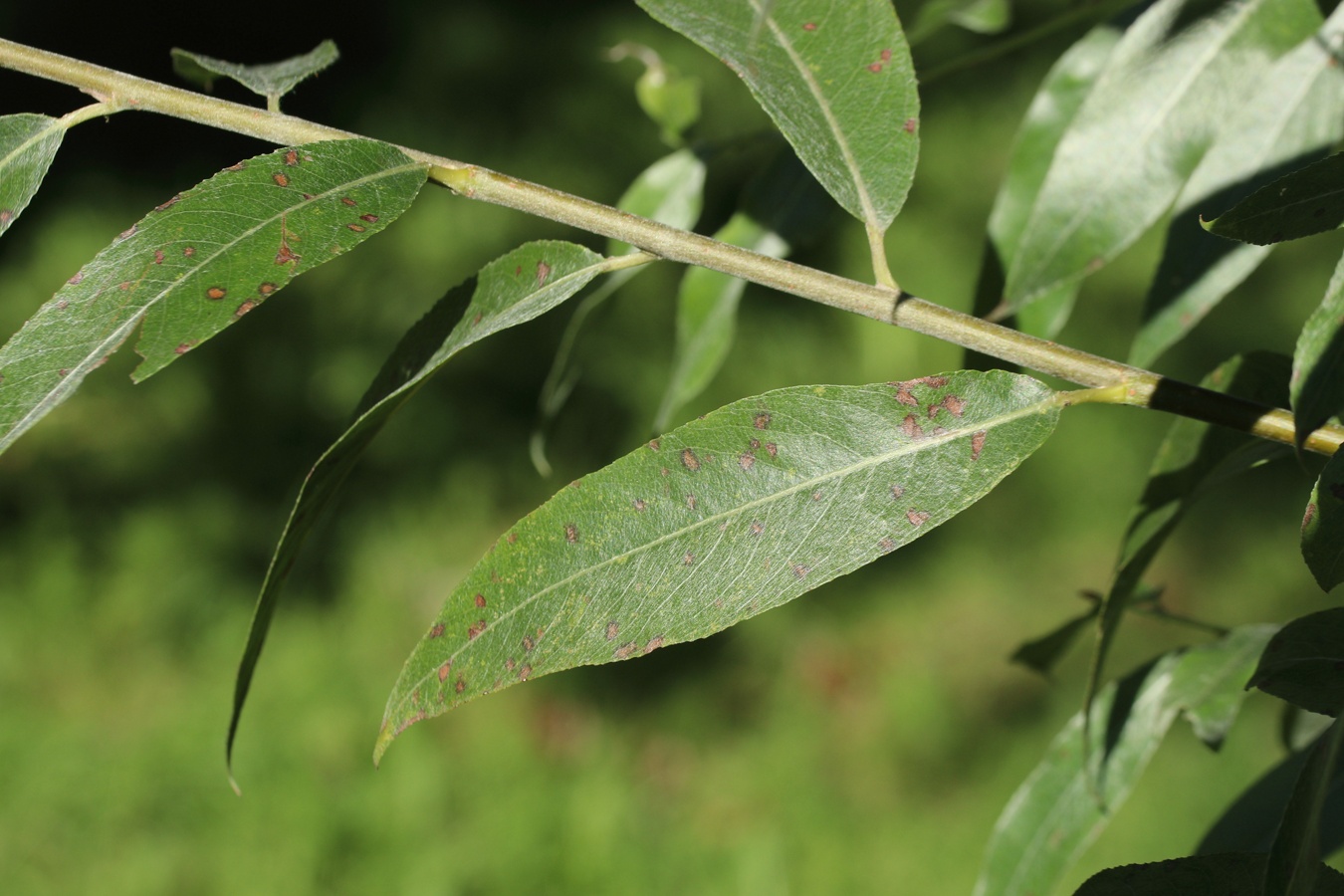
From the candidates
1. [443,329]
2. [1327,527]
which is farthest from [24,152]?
[1327,527]

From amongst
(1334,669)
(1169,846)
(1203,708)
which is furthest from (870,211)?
(1169,846)

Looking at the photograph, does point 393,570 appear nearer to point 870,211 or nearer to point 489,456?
point 489,456

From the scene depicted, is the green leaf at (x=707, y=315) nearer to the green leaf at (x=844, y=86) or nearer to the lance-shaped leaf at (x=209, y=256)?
the green leaf at (x=844, y=86)


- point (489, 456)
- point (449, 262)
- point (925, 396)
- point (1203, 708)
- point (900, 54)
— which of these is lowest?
point (489, 456)

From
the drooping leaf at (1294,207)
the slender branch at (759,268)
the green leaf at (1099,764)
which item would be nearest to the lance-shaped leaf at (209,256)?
the slender branch at (759,268)

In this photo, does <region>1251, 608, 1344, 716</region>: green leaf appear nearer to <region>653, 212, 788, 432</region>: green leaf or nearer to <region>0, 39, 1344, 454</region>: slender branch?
<region>0, 39, 1344, 454</region>: slender branch

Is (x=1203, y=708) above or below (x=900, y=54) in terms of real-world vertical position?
below
